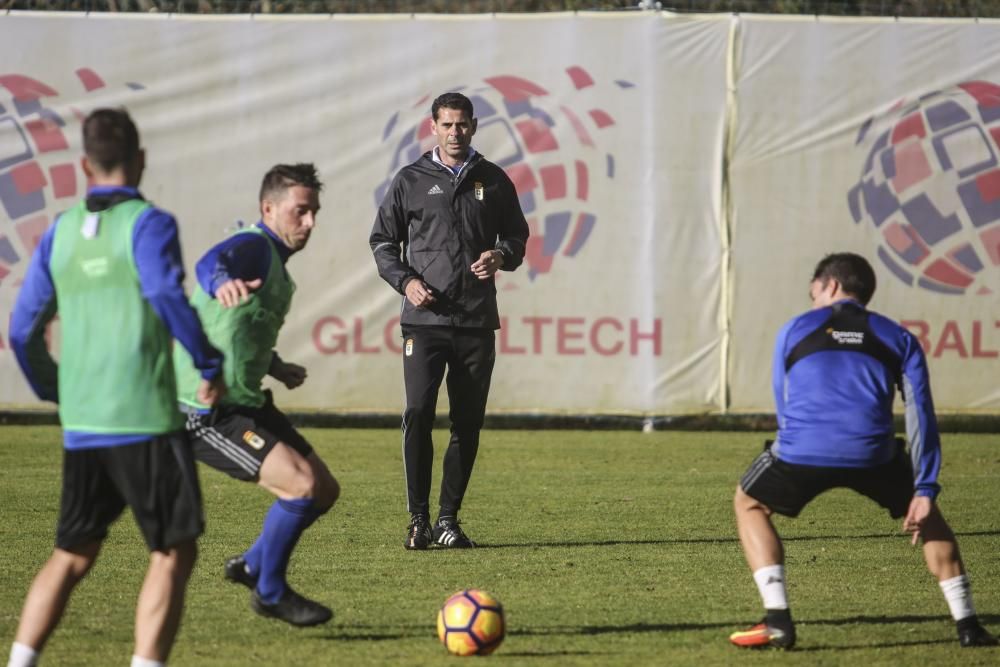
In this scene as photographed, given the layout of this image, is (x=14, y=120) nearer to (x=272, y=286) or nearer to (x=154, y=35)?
(x=154, y=35)

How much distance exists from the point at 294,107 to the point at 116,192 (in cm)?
954

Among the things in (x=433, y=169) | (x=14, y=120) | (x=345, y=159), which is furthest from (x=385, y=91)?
(x=433, y=169)

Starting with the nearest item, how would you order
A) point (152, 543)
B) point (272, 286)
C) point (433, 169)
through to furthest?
point (152, 543), point (272, 286), point (433, 169)

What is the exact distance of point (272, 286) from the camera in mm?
6195

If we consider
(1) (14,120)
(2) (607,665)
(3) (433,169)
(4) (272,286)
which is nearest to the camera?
(2) (607,665)

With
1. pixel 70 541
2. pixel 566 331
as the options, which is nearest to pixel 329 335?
pixel 566 331

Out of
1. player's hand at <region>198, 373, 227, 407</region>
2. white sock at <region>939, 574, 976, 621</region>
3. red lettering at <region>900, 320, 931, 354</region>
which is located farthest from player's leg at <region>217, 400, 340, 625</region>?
red lettering at <region>900, 320, 931, 354</region>

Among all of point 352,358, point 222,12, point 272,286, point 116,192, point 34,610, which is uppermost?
point 222,12

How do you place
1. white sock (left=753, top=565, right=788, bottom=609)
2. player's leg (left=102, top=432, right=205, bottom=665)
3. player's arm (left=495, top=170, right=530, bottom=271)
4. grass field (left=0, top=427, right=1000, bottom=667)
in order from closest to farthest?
player's leg (left=102, top=432, right=205, bottom=665) → white sock (left=753, top=565, right=788, bottom=609) → grass field (left=0, top=427, right=1000, bottom=667) → player's arm (left=495, top=170, right=530, bottom=271)

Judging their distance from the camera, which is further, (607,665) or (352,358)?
(352,358)

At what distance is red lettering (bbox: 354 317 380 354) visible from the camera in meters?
14.1

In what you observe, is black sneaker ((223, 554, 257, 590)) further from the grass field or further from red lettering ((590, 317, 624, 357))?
red lettering ((590, 317, 624, 357))

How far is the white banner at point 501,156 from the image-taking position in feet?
46.1

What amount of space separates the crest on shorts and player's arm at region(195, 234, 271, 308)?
1.75 feet
